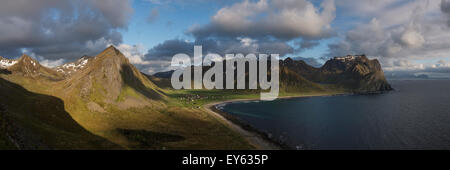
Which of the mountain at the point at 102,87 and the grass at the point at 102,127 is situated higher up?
the mountain at the point at 102,87

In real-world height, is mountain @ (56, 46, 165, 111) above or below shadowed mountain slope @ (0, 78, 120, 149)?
above

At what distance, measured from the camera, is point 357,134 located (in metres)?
85.4

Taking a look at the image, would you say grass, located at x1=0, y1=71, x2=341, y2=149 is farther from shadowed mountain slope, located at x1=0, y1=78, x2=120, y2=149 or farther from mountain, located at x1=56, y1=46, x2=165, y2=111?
mountain, located at x1=56, y1=46, x2=165, y2=111

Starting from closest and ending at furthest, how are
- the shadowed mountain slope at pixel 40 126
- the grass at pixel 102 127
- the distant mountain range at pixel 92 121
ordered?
the shadowed mountain slope at pixel 40 126 < the distant mountain range at pixel 92 121 < the grass at pixel 102 127

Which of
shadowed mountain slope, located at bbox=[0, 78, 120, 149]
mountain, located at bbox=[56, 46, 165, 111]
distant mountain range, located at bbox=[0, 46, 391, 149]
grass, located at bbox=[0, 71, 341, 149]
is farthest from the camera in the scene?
mountain, located at bbox=[56, 46, 165, 111]

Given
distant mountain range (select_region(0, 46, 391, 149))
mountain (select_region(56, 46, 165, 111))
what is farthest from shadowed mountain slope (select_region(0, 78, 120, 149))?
mountain (select_region(56, 46, 165, 111))

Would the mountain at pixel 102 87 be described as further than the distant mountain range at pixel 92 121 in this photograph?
Yes

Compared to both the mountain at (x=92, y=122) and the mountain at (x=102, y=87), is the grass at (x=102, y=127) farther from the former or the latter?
the mountain at (x=102, y=87)

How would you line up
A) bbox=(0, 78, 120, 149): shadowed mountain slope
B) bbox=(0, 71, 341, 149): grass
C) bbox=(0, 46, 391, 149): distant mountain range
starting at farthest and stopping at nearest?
bbox=(0, 71, 341, 149): grass, bbox=(0, 46, 391, 149): distant mountain range, bbox=(0, 78, 120, 149): shadowed mountain slope

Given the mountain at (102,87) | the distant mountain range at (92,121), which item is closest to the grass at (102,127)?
the distant mountain range at (92,121)

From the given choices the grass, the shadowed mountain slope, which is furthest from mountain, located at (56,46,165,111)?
the shadowed mountain slope

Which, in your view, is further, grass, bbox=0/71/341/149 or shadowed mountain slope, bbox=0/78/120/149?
grass, bbox=0/71/341/149

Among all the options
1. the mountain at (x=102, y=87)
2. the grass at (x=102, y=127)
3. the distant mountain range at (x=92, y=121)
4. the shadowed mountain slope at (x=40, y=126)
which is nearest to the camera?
the shadowed mountain slope at (x=40, y=126)

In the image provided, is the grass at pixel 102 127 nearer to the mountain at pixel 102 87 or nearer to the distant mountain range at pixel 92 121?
the distant mountain range at pixel 92 121
